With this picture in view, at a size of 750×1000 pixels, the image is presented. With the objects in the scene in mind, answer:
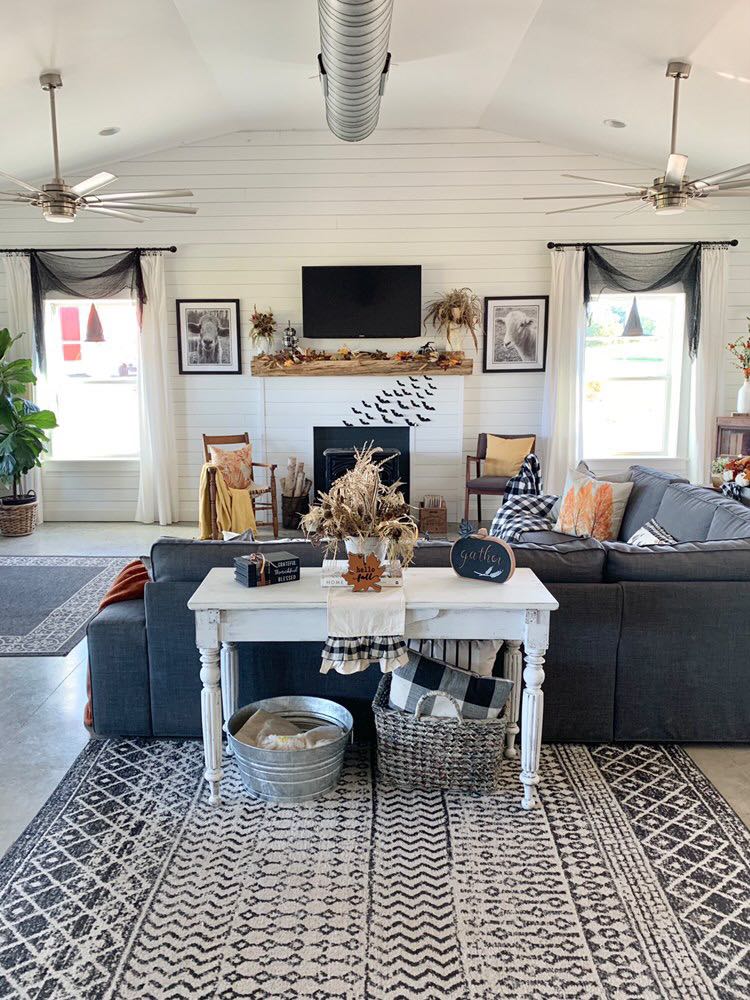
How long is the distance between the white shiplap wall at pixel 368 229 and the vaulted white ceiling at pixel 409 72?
0.26 m

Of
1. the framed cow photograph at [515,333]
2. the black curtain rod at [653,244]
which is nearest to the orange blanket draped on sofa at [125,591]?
the framed cow photograph at [515,333]

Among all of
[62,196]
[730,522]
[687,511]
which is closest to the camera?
[730,522]

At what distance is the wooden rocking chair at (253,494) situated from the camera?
6.55 metres

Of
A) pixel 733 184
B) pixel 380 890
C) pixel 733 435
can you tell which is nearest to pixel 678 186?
pixel 733 184

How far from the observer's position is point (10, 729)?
11.2 feet

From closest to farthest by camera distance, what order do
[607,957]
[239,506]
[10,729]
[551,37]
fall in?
[607,957] → [10,729] → [551,37] → [239,506]

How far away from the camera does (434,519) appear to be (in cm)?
717

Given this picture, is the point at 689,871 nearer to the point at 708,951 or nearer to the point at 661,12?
the point at 708,951

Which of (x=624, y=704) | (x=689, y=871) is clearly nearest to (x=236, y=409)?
(x=624, y=704)

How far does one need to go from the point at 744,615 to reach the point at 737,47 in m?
3.12

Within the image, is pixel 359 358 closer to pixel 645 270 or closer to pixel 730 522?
pixel 645 270

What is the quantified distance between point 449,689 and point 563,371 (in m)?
5.07

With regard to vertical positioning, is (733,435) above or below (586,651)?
above

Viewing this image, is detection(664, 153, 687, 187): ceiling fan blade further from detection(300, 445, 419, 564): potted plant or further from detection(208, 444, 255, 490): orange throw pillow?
detection(208, 444, 255, 490): orange throw pillow
